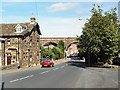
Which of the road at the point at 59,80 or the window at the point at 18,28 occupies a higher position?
the window at the point at 18,28

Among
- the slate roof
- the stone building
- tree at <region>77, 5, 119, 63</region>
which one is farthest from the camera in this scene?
the slate roof

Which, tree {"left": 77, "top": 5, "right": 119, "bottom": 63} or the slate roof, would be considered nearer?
tree {"left": 77, "top": 5, "right": 119, "bottom": 63}

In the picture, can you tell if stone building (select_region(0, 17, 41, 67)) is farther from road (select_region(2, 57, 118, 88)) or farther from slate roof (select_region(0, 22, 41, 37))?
road (select_region(2, 57, 118, 88))

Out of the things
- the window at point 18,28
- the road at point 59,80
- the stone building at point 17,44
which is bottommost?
the road at point 59,80

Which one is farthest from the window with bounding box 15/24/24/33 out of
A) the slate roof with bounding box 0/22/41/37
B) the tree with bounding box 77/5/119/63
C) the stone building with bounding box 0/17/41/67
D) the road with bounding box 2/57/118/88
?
the road with bounding box 2/57/118/88

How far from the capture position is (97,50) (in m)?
27.3

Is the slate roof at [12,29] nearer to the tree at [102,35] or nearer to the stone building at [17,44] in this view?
the stone building at [17,44]

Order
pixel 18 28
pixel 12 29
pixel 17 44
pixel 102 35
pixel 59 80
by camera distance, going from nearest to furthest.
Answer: pixel 59 80
pixel 102 35
pixel 17 44
pixel 18 28
pixel 12 29

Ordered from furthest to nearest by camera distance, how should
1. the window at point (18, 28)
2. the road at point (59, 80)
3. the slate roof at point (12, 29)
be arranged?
the window at point (18, 28) → the slate roof at point (12, 29) → the road at point (59, 80)

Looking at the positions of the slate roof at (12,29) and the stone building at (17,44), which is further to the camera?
the slate roof at (12,29)

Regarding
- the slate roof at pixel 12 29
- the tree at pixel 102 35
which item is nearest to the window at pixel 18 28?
the slate roof at pixel 12 29

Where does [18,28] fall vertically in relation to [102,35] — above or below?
above

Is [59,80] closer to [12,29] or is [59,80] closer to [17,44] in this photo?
[17,44]

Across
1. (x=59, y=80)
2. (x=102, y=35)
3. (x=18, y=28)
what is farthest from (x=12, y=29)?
(x=59, y=80)
